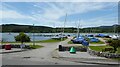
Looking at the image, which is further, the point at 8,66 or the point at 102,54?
the point at 102,54

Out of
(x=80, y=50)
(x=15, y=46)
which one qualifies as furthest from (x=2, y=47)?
(x=80, y=50)

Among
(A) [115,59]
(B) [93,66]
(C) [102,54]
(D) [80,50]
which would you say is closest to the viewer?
(B) [93,66]

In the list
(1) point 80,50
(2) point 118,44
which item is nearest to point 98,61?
(2) point 118,44

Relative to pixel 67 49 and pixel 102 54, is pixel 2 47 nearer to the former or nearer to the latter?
pixel 67 49

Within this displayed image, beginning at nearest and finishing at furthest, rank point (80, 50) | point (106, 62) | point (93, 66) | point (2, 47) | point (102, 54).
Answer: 1. point (93, 66)
2. point (106, 62)
3. point (102, 54)
4. point (80, 50)
5. point (2, 47)

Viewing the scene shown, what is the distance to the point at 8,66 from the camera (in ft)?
62.2

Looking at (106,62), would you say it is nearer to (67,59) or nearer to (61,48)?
(67,59)

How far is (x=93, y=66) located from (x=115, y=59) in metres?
5.11

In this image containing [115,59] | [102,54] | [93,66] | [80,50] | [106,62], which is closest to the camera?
[93,66]

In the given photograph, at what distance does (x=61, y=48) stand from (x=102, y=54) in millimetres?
9122

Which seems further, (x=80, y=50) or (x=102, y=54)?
(x=80, y=50)

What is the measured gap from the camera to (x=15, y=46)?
40.9 m

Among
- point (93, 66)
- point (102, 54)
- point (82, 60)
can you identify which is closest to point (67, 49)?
point (102, 54)

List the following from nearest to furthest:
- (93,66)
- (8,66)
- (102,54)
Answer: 1. (8,66)
2. (93,66)
3. (102,54)
